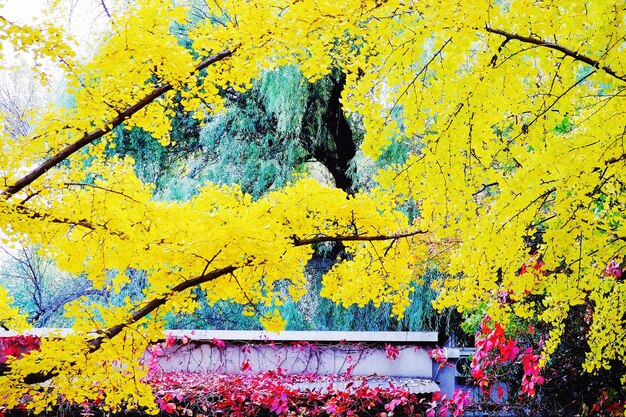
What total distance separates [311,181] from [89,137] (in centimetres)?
121

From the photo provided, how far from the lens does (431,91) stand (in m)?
2.87

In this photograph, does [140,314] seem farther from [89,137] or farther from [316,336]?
[316,336]

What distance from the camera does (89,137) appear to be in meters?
3.33

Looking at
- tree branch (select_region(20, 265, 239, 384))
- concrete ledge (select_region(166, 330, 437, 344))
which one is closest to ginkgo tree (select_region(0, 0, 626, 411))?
tree branch (select_region(20, 265, 239, 384))

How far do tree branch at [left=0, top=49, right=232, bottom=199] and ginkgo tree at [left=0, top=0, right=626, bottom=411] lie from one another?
1cm

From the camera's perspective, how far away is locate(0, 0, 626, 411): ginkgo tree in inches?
110

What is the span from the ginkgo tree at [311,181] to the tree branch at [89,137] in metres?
0.01

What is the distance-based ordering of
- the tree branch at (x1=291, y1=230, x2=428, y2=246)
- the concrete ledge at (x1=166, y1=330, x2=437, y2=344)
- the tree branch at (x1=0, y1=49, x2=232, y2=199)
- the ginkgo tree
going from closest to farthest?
1. the ginkgo tree
2. the tree branch at (x1=0, y1=49, x2=232, y2=199)
3. the tree branch at (x1=291, y1=230, x2=428, y2=246)
4. the concrete ledge at (x1=166, y1=330, x2=437, y2=344)

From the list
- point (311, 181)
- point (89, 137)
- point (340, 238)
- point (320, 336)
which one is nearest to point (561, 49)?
point (311, 181)

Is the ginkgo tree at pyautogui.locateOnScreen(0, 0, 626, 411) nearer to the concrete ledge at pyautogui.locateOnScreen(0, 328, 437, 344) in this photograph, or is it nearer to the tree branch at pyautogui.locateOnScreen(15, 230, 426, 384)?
the tree branch at pyautogui.locateOnScreen(15, 230, 426, 384)

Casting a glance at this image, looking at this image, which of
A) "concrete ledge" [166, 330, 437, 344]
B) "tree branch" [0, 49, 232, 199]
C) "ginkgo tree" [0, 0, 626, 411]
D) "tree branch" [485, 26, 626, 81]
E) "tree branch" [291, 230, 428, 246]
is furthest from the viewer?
"concrete ledge" [166, 330, 437, 344]

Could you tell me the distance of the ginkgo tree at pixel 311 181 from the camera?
110 inches

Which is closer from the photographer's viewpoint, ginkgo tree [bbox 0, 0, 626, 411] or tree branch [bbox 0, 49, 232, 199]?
ginkgo tree [bbox 0, 0, 626, 411]

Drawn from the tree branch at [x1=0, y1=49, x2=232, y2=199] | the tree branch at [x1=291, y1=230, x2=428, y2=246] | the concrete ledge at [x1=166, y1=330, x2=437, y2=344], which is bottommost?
the concrete ledge at [x1=166, y1=330, x2=437, y2=344]
